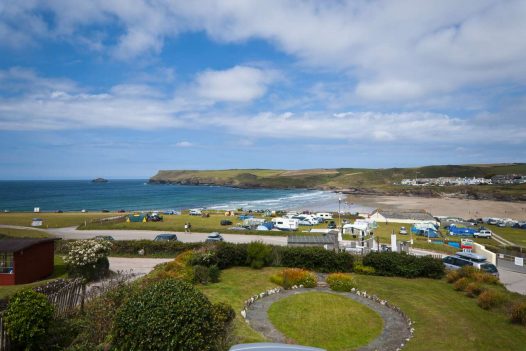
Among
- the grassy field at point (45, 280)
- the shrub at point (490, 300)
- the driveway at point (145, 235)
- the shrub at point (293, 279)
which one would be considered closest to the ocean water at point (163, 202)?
the driveway at point (145, 235)

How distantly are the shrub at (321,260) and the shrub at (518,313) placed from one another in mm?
10580

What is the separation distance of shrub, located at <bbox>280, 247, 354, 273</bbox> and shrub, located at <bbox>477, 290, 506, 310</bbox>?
8.75m

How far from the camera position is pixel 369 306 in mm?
16859

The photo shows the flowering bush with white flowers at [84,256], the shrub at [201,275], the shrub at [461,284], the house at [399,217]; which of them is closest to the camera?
the flowering bush with white flowers at [84,256]

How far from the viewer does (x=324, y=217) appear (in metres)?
62.5

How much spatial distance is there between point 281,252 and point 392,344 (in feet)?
41.4

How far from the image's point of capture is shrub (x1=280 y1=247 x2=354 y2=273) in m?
23.5

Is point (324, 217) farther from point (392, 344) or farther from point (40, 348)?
point (40, 348)

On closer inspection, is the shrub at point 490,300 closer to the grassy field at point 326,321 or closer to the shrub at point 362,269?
the grassy field at point 326,321

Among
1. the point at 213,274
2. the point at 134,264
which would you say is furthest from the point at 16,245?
the point at 213,274

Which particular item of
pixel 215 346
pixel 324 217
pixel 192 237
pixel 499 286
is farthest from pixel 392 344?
pixel 324 217

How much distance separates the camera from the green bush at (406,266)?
72.4ft

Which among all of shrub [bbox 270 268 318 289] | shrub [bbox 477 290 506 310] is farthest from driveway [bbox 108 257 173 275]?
shrub [bbox 477 290 506 310]

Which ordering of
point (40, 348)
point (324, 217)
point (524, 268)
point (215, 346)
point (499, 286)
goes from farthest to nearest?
point (324, 217)
point (524, 268)
point (499, 286)
point (40, 348)
point (215, 346)
